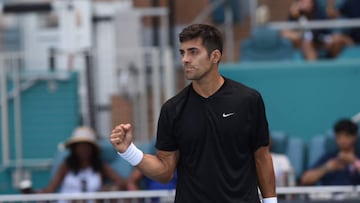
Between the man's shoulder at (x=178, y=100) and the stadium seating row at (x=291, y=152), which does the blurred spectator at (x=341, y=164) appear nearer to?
the stadium seating row at (x=291, y=152)

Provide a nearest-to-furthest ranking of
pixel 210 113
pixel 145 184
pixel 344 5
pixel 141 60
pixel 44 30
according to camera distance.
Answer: pixel 210 113 < pixel 145 184 < pixel 141 60 < pixel 344 5 < pixel 44 30

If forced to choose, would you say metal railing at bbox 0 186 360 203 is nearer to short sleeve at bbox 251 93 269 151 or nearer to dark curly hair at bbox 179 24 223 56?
short sleeve at bbox 251 93 269 151

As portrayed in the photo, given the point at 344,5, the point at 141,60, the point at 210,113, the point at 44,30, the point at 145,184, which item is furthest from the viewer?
the point at 44,30

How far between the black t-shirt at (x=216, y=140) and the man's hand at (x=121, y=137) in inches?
8.8

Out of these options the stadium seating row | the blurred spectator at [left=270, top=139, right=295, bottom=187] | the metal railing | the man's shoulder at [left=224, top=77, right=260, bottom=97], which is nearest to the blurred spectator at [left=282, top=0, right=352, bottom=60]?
the stadium seating row

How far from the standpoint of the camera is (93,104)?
35.4 feet

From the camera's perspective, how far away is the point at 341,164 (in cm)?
902

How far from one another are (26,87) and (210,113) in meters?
5.41

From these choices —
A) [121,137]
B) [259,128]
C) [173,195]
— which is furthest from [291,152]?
[121,137]

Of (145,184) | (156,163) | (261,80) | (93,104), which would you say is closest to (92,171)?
(145,184)

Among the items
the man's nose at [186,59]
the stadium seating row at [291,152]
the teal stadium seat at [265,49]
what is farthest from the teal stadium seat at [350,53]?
the man's nose at [186,59]

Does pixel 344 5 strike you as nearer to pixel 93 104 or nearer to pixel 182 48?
pixel 93 104

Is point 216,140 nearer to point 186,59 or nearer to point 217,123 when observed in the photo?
point 217,123

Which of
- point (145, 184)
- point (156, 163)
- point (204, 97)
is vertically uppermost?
point (204, 97)
